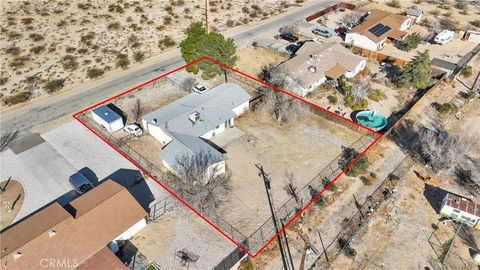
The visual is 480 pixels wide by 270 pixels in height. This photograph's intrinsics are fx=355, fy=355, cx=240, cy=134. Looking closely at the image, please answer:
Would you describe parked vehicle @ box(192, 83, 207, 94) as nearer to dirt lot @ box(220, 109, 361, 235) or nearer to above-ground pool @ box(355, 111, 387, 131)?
dirt lot @ box(220, 109, 361, 235)

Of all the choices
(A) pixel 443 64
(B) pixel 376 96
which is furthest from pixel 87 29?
(A) pixel 443 64

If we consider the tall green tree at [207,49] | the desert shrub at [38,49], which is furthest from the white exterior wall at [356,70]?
the desert shrub at [38,49]

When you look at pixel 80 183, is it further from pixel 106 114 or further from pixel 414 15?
pixel 414 15

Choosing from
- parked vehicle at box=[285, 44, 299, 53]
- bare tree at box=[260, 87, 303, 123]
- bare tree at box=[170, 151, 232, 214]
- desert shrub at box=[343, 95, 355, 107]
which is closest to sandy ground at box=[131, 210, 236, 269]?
bare tree at box=[170, 151, 232, 214]

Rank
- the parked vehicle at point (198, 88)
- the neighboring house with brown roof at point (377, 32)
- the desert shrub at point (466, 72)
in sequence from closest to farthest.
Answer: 1. the parked vehicle at point (198, 88)
2. the desert shrub at point (466, 72)
3. the neighboring house with brown roof at point (377, 32)

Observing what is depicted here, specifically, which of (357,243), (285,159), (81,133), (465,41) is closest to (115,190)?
(81,133)

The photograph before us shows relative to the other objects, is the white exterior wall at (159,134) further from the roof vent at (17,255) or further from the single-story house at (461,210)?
the single-story house at (461,210)
